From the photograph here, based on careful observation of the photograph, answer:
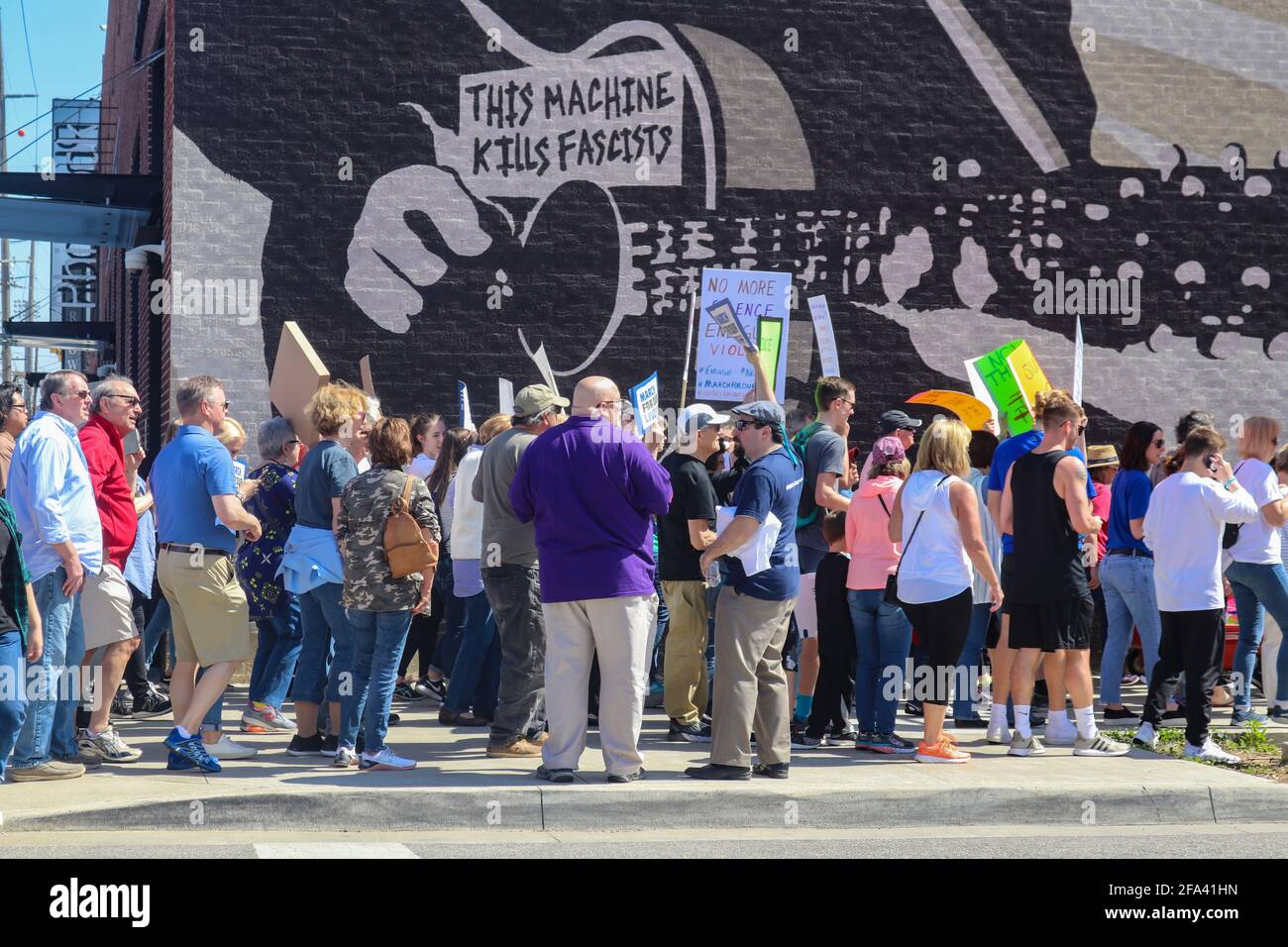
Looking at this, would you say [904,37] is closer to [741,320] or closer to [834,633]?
[741,320]

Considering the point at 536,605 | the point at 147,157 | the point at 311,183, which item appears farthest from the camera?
the point at 147,157

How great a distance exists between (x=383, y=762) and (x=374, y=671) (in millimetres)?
486

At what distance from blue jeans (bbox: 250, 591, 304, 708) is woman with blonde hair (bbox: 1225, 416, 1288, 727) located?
624 cm

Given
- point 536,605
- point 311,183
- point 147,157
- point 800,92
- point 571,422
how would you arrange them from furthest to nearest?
point 147,157
point 800,92
point 311,183
point 536,605
point 571,422

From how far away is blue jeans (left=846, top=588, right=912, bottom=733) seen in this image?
8609mm

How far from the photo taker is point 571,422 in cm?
755

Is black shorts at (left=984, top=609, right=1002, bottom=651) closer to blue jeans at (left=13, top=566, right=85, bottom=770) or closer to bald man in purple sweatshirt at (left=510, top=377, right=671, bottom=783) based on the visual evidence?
bald man in purple sweatshirt at (left=510, top=377, right=671, bottom=783)

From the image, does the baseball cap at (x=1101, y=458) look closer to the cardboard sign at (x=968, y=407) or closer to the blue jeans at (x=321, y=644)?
the cardboard sign at (x=968, y=407)

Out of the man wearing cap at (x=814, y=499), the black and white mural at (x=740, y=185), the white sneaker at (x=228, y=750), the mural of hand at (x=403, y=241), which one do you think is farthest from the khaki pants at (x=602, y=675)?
the mural of hand at (x=403, y=241)

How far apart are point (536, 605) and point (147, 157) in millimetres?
12884

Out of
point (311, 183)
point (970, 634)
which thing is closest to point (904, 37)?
point (311, 183)

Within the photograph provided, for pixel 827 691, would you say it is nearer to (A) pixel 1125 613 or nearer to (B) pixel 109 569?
(A) pixel 1125 613

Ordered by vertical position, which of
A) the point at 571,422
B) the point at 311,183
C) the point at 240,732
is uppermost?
the point at 311,183

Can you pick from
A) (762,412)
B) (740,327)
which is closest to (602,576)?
(762,412)
